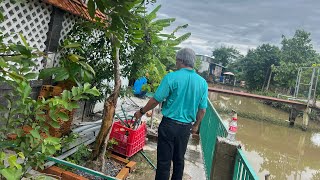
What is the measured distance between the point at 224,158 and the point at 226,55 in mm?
56686

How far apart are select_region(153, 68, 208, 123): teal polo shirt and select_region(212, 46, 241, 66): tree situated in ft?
183

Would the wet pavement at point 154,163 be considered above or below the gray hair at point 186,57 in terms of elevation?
below

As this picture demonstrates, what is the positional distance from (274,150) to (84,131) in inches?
341

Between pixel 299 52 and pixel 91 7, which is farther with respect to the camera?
pixel 299 52

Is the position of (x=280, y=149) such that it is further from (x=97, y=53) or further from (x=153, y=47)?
(x=97, y=53)

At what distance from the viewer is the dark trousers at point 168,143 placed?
3.32 meters

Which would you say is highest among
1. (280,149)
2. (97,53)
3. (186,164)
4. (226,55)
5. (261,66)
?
(226,55)

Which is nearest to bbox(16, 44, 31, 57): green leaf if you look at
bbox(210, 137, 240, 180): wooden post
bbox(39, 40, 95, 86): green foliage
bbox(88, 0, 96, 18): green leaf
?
bbox(39, 40, 95, 86): green foliage

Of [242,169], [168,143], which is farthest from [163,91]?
[242,169]

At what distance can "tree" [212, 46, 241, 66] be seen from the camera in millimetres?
57312

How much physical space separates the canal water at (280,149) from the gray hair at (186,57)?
578 centimetres

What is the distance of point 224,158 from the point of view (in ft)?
9.50

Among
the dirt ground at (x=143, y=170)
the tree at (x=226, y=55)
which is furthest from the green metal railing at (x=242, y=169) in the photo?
the tree at (x=226, y=55)

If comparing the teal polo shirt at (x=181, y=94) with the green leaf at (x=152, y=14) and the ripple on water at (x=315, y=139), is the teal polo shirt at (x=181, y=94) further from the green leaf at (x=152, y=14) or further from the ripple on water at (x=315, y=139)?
the ripple on water at (x=315, y=139)
